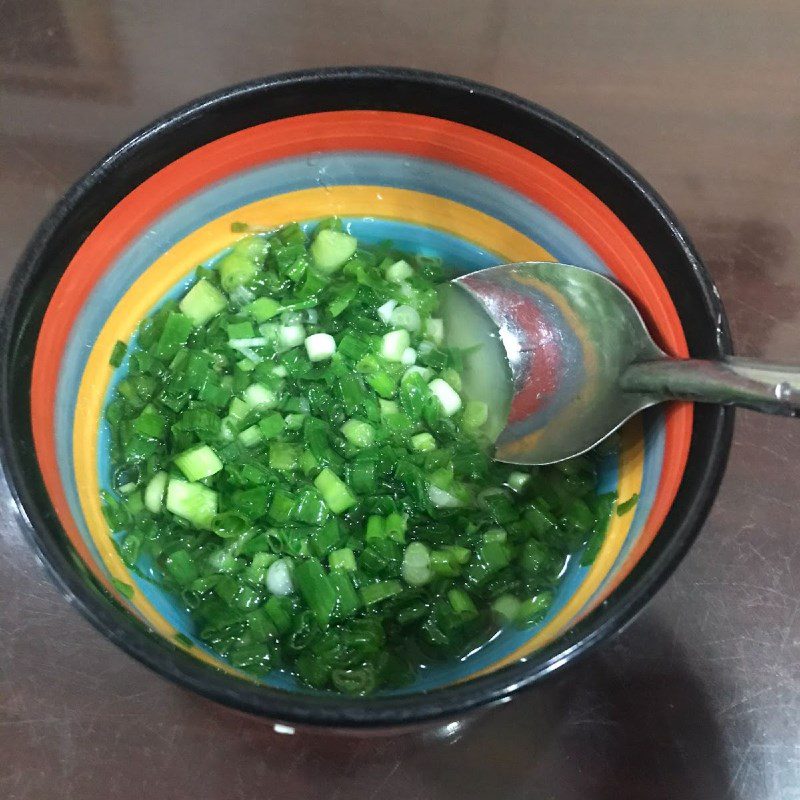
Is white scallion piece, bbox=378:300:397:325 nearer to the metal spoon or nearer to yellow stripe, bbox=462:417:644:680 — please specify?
the metal spoon

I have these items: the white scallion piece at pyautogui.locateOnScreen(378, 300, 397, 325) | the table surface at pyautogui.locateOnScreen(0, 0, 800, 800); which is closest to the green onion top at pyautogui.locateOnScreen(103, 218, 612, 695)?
the white scallion piece at pyautogui.locateOnScreen(378, 300, 397, 325)

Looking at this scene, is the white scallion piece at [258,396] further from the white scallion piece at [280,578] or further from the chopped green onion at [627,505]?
the chopped green onion at [627,505]

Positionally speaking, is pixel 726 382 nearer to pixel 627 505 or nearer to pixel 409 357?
pixel 627 505

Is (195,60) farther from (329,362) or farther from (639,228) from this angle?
(639,228)

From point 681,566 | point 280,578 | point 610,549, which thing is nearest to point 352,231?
point 280,578

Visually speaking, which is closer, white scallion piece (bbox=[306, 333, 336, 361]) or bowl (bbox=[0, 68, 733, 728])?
bowl (bbox=[0, 68, 733, 728])

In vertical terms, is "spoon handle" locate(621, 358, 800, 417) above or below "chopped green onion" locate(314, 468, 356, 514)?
above

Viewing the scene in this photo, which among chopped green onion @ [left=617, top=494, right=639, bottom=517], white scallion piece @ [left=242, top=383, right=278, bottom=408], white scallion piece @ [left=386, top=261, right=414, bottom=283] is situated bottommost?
chopped green onion @ [left=617, top=494, right=639, bottom=517]

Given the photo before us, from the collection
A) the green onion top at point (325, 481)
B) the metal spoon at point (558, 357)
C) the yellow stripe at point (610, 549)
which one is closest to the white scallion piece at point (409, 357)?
the green onion top at point (325, 481)
